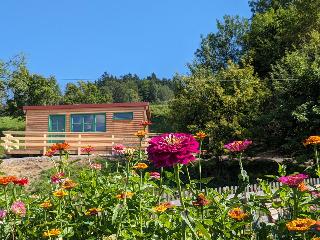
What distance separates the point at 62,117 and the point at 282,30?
1628cm

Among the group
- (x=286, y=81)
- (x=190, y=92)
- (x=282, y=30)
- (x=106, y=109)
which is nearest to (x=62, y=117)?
(x=106, y=109)

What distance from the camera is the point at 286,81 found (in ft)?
64.6

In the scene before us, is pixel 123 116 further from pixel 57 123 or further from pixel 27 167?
pixel 27 167

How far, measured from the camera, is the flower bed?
2496 mm

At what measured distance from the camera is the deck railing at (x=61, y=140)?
24.5m

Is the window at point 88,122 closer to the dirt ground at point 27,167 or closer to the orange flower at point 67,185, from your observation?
the dirt ground at point 27,167

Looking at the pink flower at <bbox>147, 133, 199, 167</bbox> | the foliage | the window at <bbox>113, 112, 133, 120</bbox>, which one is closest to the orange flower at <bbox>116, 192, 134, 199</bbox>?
the pink flower at <bbox>147, 133, 199, 167</bbox>

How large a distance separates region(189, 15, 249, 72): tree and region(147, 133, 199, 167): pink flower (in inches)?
1560

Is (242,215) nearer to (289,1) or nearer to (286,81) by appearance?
(286,81)

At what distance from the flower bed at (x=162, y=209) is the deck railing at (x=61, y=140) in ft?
65.5

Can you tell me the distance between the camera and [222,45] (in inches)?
1657

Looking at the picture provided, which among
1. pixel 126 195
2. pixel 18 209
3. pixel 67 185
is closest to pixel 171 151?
pixel 126 195

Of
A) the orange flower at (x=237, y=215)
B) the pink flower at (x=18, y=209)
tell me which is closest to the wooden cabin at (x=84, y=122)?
the pink flower at (x=18, y=209)

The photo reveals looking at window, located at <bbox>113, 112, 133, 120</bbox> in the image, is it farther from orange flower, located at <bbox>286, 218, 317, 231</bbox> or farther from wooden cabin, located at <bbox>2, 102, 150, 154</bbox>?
orange flower, located at <bbox>286, 218, 317, 231</bbox>
